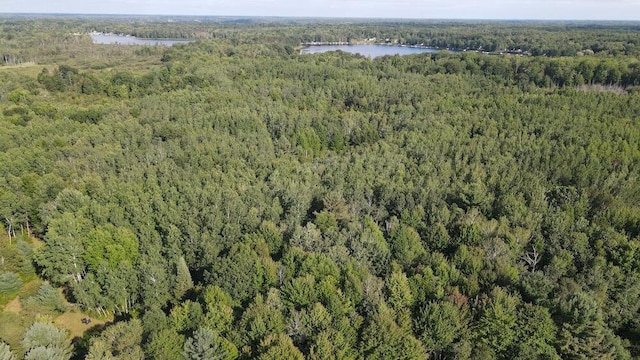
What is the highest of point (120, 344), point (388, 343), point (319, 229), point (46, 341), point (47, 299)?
point (319, 229)

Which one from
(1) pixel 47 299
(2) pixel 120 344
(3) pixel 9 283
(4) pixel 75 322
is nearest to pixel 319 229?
(2) pixel 120 344

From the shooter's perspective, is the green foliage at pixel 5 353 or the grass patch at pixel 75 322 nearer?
the green foliage at pixel 5 353

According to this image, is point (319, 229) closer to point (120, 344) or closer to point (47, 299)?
point (120, 344)

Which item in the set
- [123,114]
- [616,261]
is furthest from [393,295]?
[123,114]

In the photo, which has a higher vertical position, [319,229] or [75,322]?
[319,229]

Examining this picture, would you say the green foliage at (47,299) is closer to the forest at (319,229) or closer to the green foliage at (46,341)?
the forest at (319,229)

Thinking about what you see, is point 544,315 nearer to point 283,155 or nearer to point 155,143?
point 283,155

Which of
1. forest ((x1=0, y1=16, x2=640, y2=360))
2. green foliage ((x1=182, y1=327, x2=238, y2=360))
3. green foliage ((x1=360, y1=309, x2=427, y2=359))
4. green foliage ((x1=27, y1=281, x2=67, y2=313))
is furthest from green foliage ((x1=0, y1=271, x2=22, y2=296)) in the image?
green foliage ((x1=360, y1=309, x2=427, y2=359))

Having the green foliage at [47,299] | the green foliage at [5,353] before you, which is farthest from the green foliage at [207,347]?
the green foliage at [47,299]
